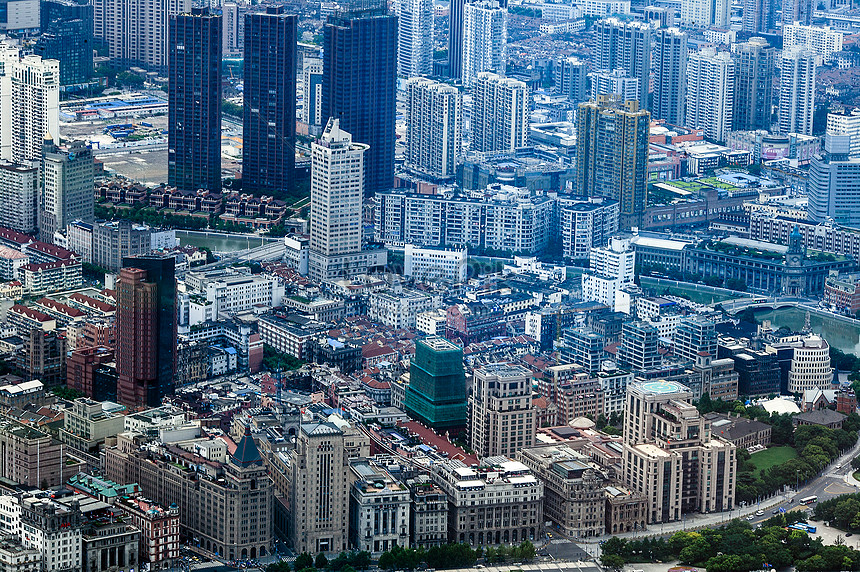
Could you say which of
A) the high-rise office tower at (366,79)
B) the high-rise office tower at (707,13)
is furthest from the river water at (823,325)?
the high-rise office tower at (707,13)


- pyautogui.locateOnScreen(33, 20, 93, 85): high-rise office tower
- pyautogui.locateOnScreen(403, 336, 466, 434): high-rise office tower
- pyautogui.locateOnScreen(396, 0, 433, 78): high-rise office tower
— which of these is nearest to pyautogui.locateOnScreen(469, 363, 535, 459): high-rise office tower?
pyautogui.locateOnScreen(403, 336, 466, 434): high-rise office tower

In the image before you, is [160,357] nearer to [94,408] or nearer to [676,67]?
[94,408]

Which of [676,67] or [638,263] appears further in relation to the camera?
[676,67]

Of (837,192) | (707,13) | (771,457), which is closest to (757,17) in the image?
(707,13)

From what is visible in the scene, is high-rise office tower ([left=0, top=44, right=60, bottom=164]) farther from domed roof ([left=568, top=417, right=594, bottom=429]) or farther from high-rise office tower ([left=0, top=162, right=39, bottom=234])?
domed roof ([left=568, top=417, right=594, bottom=429])

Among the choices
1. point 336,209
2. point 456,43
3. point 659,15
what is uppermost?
point 659,15

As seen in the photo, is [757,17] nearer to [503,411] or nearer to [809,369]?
[809,369]

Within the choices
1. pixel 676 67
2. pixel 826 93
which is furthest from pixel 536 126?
pixel 826 93
